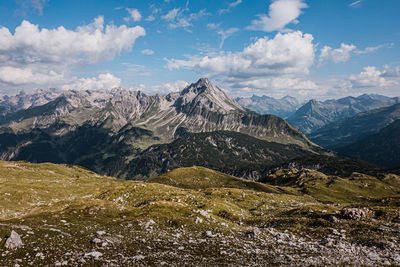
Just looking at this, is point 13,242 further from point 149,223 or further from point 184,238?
point 184,238

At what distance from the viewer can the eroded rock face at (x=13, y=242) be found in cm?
1705

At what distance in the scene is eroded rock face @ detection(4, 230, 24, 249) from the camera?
55.9 feet

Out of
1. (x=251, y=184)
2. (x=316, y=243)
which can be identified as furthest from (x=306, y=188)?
(x=316, y=243)

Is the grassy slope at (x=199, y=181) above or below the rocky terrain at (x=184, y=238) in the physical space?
below

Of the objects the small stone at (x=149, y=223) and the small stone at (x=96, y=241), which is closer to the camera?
the small stone at (x=96, y=241)

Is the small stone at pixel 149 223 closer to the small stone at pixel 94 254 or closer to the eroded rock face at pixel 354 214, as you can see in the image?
the small stone at pixel 94 254

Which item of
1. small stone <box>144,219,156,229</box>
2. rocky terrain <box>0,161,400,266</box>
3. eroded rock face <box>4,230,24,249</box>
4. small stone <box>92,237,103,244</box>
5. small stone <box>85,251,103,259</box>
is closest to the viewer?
eroded rock face <box>4,230,24,249</box>

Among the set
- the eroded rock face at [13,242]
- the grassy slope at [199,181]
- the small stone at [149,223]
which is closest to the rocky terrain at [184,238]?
the eroded rock face at [13,242]

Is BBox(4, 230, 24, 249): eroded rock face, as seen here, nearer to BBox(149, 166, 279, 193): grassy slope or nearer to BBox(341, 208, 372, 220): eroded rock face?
BBox(341, 208, 372, 220): eroded rock face

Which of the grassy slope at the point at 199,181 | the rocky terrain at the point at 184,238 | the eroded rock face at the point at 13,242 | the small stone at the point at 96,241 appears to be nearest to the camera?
the eroded rock face at the point at 13,242

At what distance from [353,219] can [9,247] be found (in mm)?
41447

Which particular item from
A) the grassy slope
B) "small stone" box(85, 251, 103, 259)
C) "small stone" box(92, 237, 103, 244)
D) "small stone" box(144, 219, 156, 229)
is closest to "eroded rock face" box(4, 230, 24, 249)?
"small stone" box(92, 237, 103, 244)

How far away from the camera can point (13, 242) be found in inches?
684

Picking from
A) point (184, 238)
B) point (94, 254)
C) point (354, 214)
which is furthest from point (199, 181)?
point (94, 254)
